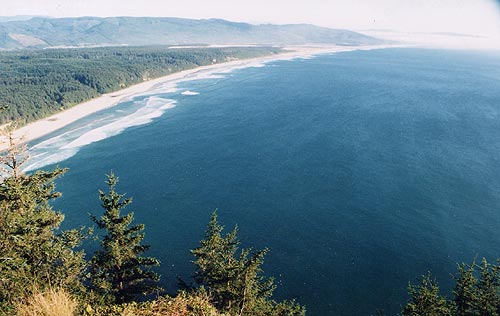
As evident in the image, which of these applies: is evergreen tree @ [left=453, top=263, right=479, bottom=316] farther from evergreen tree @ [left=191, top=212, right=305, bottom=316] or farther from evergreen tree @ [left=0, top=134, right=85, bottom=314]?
evergreen tree @ [left=0, top=134, right=85, bottom=314]

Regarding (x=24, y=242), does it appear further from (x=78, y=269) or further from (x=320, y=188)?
(x=320, y=188)

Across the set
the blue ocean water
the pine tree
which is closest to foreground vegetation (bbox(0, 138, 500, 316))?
the pine tree

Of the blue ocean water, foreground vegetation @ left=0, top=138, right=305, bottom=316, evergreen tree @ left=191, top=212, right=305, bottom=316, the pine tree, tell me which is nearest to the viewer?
foreground vegetation @ left=0, top=138, right=305, bottom=316

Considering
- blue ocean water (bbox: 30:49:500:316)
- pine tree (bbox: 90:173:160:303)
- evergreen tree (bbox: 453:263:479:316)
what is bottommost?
blue ocean water (bbox: 30:49:500:316)

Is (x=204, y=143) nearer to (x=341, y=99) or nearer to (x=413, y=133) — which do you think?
(x=413, y=133)

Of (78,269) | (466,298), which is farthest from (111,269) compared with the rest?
(466,298)

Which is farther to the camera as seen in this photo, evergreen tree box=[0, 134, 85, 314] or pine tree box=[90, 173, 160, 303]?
pine tree box=[90, 173, 160, 303]

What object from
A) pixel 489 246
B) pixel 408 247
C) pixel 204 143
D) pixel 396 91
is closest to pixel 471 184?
pixel 489 246

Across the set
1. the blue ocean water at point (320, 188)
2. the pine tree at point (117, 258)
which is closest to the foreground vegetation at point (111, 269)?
the pine tree at point (117, 258)
